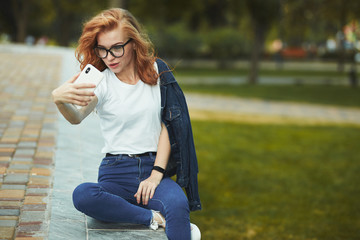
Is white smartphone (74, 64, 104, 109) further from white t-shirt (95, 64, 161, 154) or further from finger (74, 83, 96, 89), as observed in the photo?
white t-shirt (95, 64, 161, 154)

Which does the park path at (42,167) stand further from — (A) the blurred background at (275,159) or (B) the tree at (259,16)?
(B) the tree at (259,16)

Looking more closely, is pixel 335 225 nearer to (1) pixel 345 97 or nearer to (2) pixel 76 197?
(2) pixel 76 197

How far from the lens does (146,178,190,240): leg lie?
279 centimetres

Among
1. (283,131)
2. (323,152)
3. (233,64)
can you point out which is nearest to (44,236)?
(323,152)

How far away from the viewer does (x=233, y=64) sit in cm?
3394

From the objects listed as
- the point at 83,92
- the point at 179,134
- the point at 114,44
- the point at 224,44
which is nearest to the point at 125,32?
the point at 114,44

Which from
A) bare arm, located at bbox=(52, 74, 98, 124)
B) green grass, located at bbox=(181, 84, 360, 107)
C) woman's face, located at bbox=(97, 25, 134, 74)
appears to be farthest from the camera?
green grass, located at bbox=(181, 84, 360, 107)

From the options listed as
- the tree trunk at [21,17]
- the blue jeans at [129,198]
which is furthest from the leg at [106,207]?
the tree trunk at [21,17]

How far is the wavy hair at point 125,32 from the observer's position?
2.88 meters

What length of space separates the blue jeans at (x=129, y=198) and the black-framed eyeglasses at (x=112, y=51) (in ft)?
2.01

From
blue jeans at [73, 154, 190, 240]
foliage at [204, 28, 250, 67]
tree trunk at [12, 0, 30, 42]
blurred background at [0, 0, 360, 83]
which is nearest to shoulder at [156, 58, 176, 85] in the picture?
blue jeans at [73, 154, 190, 240]

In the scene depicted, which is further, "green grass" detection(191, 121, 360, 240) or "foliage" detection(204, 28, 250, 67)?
"foliage" detection(204, 28, 250, 67)

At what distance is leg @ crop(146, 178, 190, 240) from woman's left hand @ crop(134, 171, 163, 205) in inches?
1.2

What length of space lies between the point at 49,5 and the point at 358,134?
35130 mm
